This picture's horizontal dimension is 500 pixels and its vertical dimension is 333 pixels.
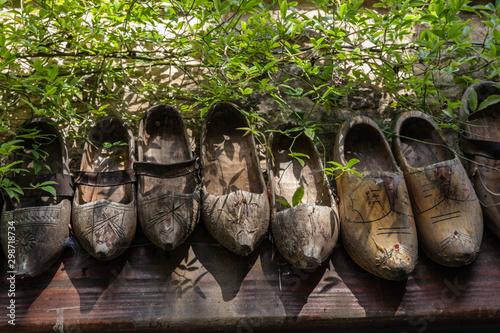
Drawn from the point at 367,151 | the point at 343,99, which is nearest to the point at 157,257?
the point at 367,151

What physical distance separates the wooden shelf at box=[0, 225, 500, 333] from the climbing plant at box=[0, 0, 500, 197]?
0.43 meters

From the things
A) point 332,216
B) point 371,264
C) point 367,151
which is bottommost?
point 371,264

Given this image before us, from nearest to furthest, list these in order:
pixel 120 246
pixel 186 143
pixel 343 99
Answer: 1. pixel 120 246
2. pixel 186 143
3. pixel 343 99

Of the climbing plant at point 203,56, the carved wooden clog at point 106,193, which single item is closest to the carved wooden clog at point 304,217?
the climbing plant at point 203,56

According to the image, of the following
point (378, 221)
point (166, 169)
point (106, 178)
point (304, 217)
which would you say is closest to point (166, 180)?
point (166, 169)

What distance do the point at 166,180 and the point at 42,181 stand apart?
369 millimetres

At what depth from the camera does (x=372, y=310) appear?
117 centimetres

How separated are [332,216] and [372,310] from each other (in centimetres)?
29

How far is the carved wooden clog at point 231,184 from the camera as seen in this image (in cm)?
115

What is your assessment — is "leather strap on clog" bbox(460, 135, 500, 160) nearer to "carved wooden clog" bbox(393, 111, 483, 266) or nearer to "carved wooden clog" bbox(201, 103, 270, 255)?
"carved wooden clog" bbox(393, 111, 483, 266)

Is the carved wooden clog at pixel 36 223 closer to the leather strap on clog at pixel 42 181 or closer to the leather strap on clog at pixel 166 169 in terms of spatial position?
the leather strap on clog at pixel 42 181

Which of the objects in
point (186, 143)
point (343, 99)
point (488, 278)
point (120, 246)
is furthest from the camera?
point (343, 99)

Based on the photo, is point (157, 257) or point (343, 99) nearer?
point (157, 257)

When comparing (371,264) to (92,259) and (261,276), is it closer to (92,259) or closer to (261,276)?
(261,276)
